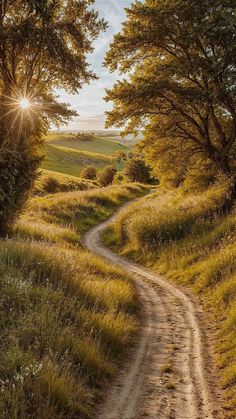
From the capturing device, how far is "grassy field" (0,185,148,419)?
562 cm

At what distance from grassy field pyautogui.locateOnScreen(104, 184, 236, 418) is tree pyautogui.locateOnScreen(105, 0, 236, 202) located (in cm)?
229

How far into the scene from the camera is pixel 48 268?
408 inches

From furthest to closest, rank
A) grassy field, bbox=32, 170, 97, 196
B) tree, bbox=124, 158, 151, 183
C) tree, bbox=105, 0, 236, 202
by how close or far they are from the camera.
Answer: tree, bbox=124, 158, 151, 183, grassy field, bbox=32, 170, 97, 196, tree, bbox=105, 0, 236, 202

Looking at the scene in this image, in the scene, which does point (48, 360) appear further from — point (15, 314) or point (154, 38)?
point (154, 38)

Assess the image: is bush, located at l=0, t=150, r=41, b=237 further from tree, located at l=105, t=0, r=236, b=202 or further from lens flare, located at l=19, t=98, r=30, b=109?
tree, located at l=105, t=0, r=236, b=202

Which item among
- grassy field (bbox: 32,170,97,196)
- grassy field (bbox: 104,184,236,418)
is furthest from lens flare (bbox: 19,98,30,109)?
grassy field (bbox: 32,170,97,196)

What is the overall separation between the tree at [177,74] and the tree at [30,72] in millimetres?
1988

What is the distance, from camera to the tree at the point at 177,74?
16656 millimetres

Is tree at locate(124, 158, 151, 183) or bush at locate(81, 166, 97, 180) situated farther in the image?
bush at locate(81, 166, 97, 180)

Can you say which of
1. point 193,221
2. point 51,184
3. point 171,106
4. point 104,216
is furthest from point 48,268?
point 51,184

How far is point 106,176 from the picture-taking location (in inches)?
3595

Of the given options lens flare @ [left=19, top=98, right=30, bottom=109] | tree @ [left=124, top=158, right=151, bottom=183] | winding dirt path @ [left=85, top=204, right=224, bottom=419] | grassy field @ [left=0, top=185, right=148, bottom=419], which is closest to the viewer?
grassy field @ [left=0, top=185, right=148, bottom=419]

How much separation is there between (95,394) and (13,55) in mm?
14759


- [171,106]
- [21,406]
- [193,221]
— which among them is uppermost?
[171,106]
